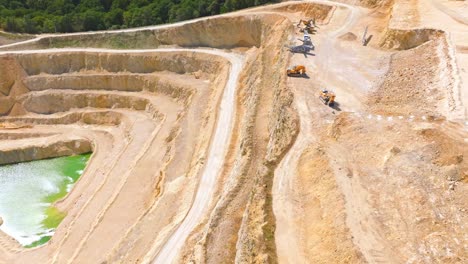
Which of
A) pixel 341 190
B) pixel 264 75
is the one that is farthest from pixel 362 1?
pixel 341 190

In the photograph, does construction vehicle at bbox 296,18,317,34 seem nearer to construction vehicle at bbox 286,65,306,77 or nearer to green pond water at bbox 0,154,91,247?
construction vehicle at bbox 286,65,306,77

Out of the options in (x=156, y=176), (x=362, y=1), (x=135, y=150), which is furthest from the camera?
(x=362, y=1)

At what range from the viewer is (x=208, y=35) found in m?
59.2

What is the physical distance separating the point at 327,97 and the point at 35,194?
3504 cm

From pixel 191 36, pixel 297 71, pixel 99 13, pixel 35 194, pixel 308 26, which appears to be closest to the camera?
pixel 297 71

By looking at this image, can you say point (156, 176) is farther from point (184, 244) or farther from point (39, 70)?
point (39, 70)

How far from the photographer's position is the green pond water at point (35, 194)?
39.8 meters

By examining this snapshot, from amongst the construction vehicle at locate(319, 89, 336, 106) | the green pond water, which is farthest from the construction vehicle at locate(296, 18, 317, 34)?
the green pond water

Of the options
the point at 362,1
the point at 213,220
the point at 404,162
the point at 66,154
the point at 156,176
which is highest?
the point at 362,1

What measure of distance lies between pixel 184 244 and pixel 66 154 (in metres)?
32.3

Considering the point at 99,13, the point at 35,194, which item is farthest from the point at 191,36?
the point at 35,194

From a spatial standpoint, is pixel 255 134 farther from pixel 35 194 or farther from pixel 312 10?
pixel 35 194

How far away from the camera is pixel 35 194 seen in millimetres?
44844

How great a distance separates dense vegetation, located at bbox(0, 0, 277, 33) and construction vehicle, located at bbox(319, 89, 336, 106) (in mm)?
34662
